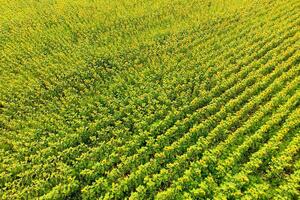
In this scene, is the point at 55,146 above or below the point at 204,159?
above

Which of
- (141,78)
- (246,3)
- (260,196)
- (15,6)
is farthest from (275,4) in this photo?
(15,6)

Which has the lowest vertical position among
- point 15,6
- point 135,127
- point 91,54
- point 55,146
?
point 135,127

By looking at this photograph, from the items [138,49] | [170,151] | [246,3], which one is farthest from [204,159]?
[246,3]

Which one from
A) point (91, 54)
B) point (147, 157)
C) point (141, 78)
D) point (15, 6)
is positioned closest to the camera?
point (147, 157)

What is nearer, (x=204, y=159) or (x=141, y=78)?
(x=204, y=159)

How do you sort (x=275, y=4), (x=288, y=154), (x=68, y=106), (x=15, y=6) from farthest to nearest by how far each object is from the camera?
(x=15, y=6) < (x=275, y=4) < (x=68, y=106) < (x=288, y=154)

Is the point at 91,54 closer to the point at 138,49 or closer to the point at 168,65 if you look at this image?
the point at 138,49
